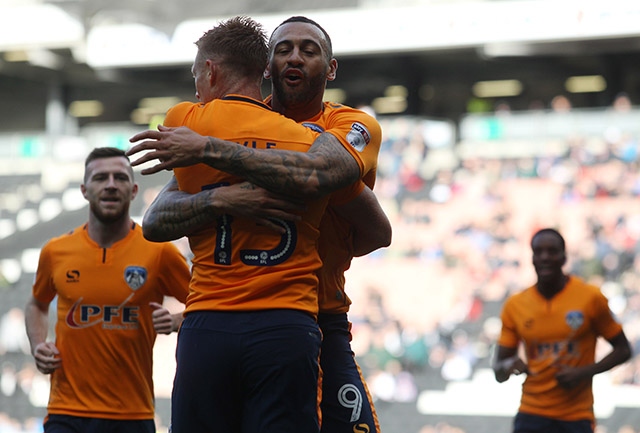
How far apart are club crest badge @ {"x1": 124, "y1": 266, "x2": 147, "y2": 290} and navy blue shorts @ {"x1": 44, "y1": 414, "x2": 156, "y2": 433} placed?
2.60ft

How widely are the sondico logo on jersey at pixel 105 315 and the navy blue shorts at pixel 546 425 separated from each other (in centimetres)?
337

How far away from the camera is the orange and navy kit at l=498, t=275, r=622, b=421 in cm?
783

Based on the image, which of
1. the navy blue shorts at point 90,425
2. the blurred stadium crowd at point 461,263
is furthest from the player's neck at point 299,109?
the blurred stadium crowd at point 461,263

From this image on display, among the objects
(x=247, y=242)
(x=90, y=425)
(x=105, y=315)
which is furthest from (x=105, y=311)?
(x=247, y=242)

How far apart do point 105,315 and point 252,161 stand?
115 inches

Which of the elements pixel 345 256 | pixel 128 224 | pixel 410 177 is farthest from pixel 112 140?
pixel 345 256

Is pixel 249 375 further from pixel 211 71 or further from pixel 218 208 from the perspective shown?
pixel 211 71

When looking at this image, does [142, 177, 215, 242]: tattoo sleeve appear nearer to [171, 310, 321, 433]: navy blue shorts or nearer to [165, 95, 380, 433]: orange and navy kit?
[165, 95, 380, 433]: orange and navy kit

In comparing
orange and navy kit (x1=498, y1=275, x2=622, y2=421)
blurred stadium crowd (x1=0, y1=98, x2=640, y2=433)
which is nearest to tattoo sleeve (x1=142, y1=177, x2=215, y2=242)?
orange and navy kit (x1=498, y1=275, x2=622, y2=421)

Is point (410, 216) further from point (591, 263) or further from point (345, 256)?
point (345, 256)

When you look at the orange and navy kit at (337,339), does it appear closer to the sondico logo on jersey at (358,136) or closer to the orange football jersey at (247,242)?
the sondico logo on jersey at (358,136)

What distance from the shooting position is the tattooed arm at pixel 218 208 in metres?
3.53

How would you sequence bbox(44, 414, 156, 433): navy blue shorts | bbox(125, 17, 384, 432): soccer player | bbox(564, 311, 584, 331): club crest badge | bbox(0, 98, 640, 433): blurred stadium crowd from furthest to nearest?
bbox(0, 98, 640, 433): blurred stadium crowd
bbox(564, 311, 584, 331): club crest badge
bbox(44, 414, 156, 433): navy blue shorts
bbox(125, 17, 384, 432): soccer player

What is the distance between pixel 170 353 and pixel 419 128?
4.87 metres
